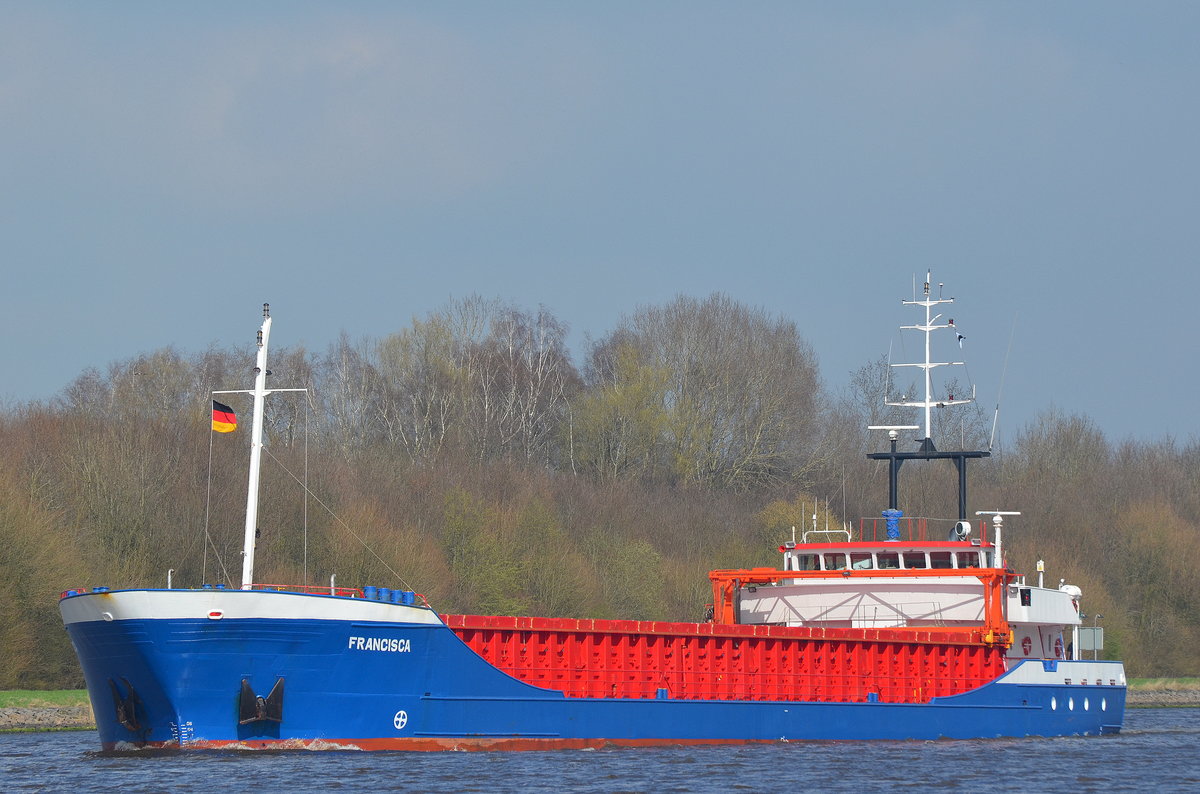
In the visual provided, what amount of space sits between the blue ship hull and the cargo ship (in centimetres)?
3

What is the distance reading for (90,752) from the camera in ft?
88.7

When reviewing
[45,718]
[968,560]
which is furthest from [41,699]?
[968,560]

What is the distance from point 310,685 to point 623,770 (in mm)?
5282

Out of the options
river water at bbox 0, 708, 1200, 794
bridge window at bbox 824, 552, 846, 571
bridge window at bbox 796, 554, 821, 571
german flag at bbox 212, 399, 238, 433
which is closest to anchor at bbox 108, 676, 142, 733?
river water at bbox 0, 708, 1200, 794

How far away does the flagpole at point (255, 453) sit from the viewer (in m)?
24.4

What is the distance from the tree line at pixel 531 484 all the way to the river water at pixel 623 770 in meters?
13.2

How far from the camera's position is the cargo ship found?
964 inches

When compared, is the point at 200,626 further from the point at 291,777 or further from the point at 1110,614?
the point at 1110,614

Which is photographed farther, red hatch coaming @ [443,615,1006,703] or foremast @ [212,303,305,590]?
red hatch coaming @ [443,615,1006,703]

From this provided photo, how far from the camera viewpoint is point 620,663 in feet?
96.4

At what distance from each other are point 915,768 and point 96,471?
27130mm

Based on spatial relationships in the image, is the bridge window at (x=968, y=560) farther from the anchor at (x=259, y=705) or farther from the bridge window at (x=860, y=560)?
the anchor at (x=259, y=705)

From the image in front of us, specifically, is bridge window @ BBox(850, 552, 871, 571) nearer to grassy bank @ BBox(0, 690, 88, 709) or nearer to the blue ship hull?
the blue ship hull

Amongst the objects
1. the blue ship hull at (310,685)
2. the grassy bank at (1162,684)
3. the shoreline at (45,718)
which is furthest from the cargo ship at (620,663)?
the grassy bank at (1162,684)
